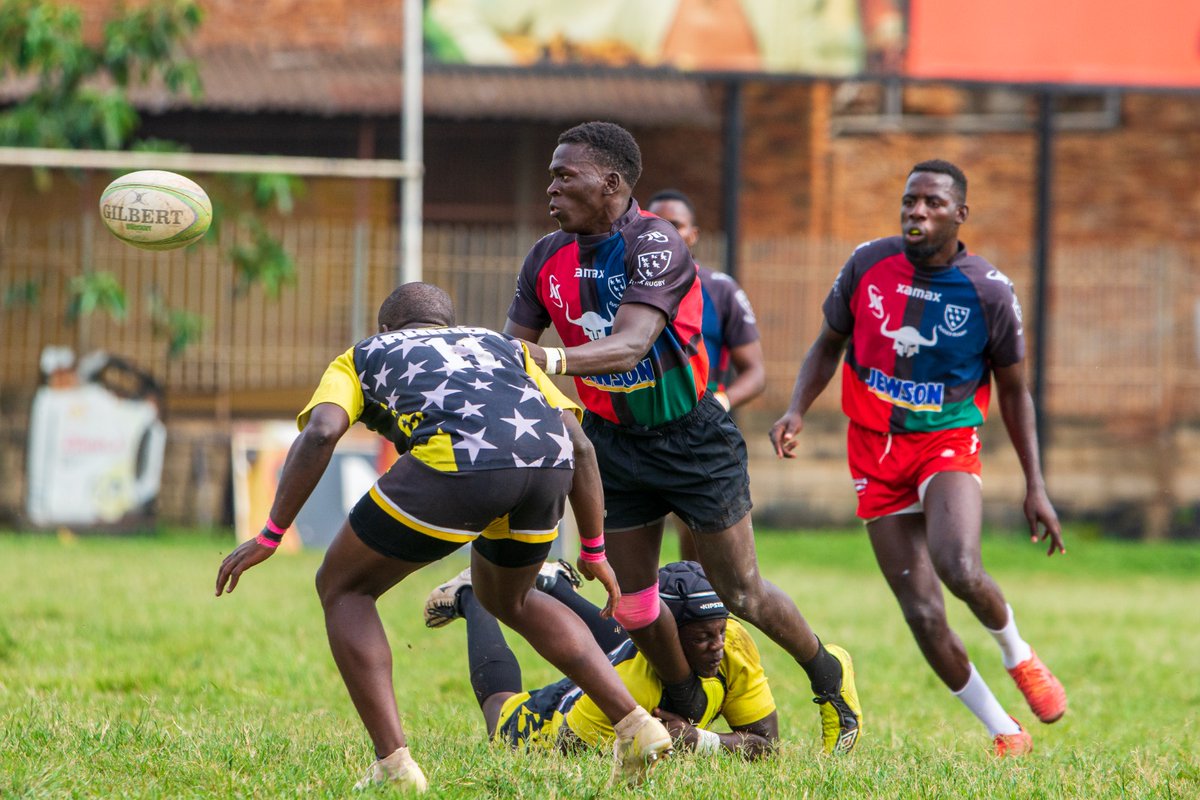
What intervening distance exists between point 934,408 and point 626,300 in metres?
1.94

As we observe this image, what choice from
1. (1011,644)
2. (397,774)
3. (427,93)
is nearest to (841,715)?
(1011,644)

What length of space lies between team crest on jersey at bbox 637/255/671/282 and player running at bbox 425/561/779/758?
4.37ft

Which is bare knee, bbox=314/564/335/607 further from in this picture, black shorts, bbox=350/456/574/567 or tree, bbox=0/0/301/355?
tree, bbox=0/0/301/355

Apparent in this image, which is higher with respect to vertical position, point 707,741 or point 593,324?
point 593,324

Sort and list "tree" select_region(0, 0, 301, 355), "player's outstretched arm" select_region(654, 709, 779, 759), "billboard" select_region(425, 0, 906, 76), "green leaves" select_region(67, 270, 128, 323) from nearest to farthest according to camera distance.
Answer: "player's outstretched arm" select_region(654, 709, 779, 759)
"green leaves" select_region(67, 270, 128, 323)
"tree" select_region(0, 0, 301, 355)
"billboard" select_region(425, 0, 906, 76)

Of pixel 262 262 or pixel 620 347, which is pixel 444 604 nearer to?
pixel 620 347

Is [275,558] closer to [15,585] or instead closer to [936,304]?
[15,585]

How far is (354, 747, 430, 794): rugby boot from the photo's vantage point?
15.1 feet

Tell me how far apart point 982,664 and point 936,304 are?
3257 mm

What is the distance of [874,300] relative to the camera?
6918 millimetres

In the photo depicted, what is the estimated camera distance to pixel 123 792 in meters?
4.54

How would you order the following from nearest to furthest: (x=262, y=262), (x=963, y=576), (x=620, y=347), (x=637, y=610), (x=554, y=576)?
1. (x=620, y=347)
2. (x=637, y=610)
3. (x=963, y=576)
4. (x=554, y=576)
5. (x=262, y=262)

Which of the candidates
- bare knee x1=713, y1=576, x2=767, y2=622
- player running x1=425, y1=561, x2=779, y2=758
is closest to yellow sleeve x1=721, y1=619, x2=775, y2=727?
player running x1=425, y1=561, x2=779, y2=758

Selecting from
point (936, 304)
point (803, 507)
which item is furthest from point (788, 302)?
point (936, 304)
